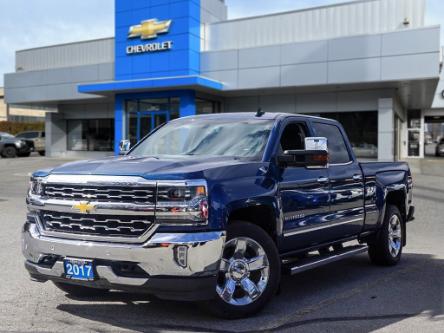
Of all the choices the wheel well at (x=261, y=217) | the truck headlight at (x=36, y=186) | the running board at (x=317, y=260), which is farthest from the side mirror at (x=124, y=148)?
the running board at (x=317, y=260)

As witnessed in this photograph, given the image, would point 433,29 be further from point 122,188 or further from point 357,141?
point 122,188

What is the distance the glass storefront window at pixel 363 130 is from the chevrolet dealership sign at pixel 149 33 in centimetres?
874

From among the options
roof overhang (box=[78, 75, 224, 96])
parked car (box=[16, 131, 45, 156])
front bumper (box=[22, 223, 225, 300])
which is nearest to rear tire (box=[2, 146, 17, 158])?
parked car (box=[16, 131, 45, 156])

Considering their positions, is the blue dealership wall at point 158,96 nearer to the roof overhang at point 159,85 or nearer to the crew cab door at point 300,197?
the roof overhang at point 159,85

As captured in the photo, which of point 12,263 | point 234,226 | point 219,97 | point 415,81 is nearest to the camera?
point 234,226

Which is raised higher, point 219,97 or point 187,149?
point 219,97

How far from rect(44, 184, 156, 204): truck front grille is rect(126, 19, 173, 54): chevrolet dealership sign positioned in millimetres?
21507

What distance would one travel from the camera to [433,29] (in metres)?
20.8

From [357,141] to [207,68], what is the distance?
7.80 metres

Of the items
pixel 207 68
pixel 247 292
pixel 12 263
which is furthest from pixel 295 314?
pixel 207 68

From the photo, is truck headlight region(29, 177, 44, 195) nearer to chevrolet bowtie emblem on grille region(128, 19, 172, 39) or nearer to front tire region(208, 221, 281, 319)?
front tire region(208, 221, 281, 319)

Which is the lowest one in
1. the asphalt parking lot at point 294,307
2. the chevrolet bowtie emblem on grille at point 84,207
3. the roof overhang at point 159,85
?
the asphalt parking lot at point 294,307

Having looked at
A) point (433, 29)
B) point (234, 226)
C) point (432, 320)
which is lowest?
point (432, 320)

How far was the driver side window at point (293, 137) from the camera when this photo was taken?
585cm
